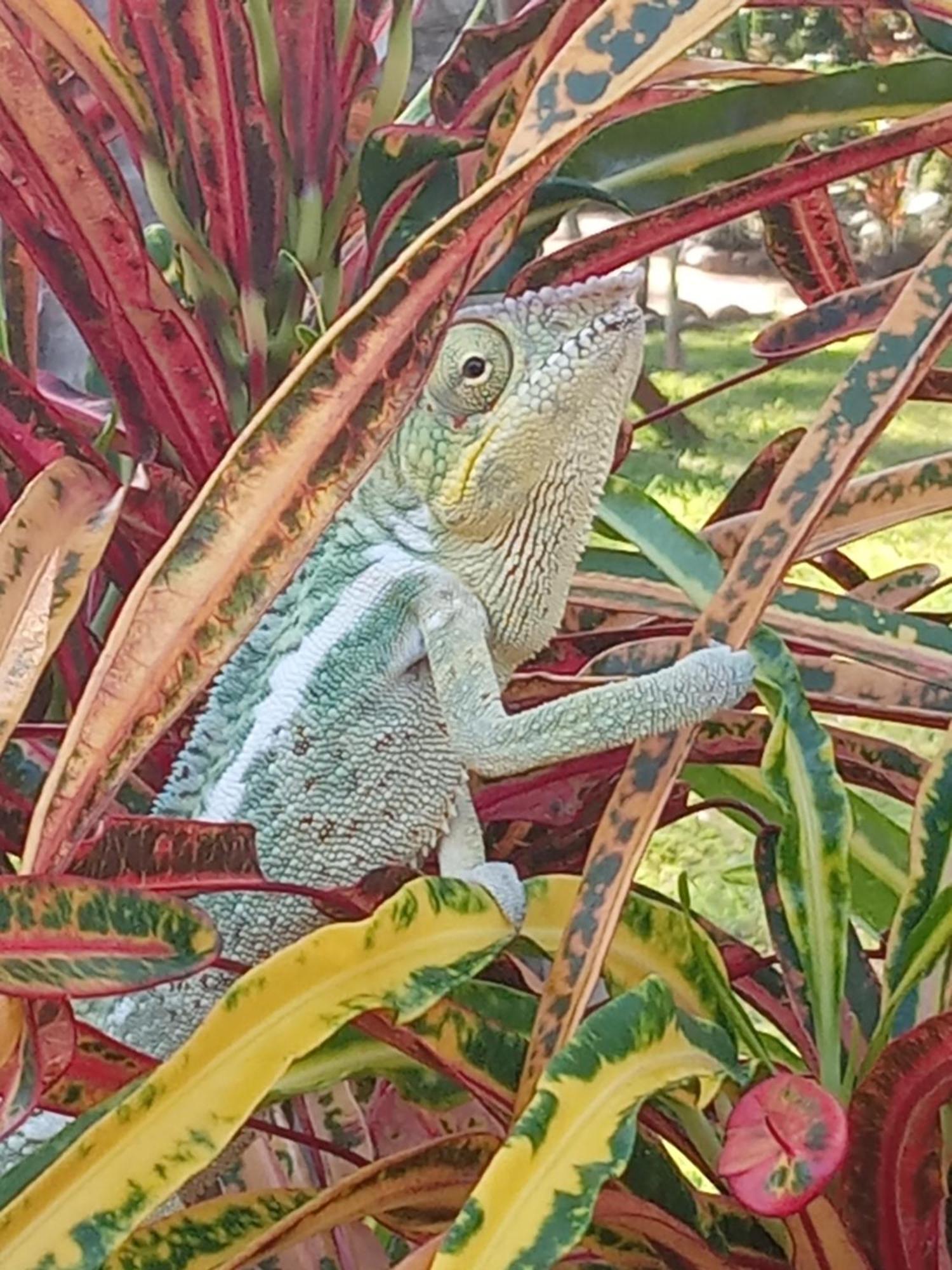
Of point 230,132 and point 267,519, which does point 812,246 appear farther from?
point 267,519

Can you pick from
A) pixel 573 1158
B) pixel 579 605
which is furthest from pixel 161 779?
pixel 573 1158

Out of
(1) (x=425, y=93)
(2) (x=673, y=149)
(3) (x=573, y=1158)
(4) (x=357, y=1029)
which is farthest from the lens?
(1) (x=425, y=93)

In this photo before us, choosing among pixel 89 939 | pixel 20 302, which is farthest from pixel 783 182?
pixel 20 302

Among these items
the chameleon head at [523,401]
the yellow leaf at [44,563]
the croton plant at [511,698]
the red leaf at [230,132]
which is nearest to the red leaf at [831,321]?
the croton plant at [511,698]

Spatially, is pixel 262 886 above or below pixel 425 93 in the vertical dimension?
below

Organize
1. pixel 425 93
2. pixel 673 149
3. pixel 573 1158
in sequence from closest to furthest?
pixel 573 1158 < pixel 673 149 < pixel 425 93

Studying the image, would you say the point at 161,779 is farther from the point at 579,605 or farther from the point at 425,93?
the point at 425,93

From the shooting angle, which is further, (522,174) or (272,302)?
(272,302)
